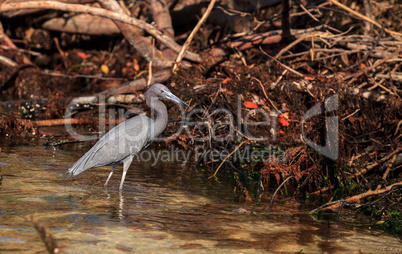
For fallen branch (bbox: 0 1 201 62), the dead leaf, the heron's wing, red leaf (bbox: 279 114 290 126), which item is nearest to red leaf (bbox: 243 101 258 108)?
red leaf (bbox: 279 114 290 126)

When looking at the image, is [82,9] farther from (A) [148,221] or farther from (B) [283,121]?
(A) [148,221]

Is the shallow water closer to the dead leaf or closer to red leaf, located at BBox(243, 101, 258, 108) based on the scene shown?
red leaf, located at BBox(243, 101, 258, 108)

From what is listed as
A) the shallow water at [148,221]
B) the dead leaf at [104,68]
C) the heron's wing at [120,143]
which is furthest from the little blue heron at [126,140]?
the dead leaf at [104,68]

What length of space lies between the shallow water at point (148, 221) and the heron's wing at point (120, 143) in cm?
29

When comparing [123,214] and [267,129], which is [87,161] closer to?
[123,214]

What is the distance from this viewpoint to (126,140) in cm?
571

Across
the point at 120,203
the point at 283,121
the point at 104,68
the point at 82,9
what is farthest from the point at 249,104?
the point at 104,68

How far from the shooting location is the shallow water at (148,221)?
3.53 metres

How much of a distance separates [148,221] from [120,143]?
1786 mm

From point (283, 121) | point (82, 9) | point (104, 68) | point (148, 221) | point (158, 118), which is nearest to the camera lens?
point (148, 221)

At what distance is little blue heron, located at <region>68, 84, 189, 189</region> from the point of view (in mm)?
5523

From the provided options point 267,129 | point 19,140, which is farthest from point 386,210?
point 19,140

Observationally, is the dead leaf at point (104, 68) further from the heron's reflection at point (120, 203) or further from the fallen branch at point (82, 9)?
the heron's reflection at point (120, 203)

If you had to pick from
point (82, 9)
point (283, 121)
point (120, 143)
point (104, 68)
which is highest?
point (82, 9)
